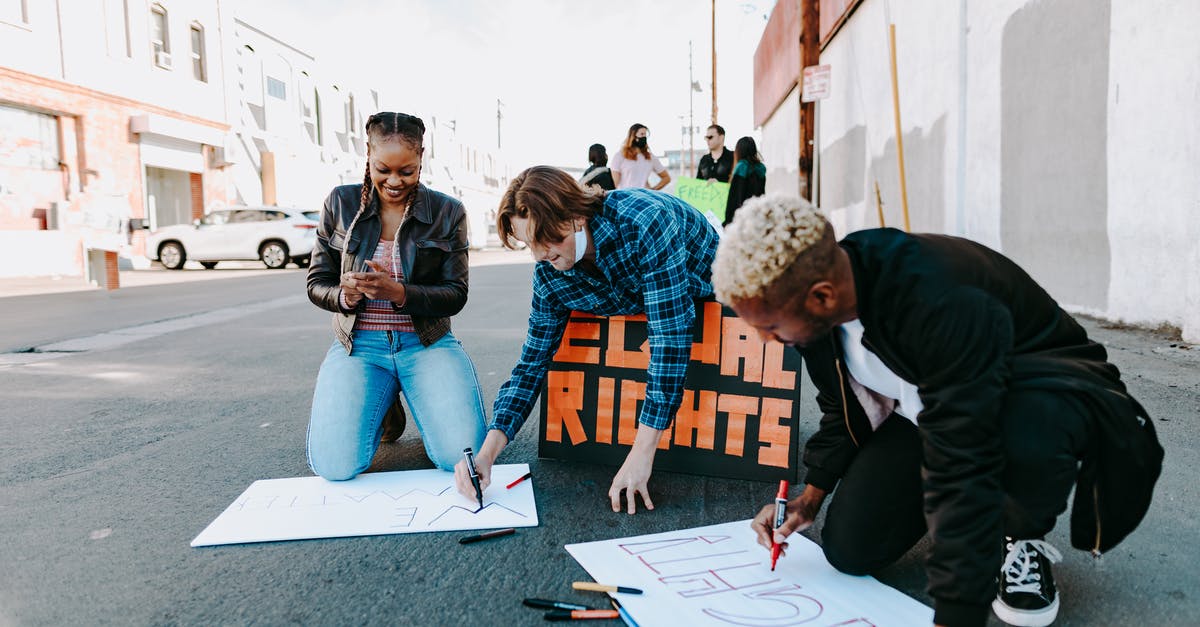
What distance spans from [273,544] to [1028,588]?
80.1 inches

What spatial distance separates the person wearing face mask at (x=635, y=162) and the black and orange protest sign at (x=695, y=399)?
5241 mm

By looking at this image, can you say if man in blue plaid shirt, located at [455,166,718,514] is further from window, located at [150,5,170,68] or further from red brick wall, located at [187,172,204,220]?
red brick wall, located at [187,172,204,220]

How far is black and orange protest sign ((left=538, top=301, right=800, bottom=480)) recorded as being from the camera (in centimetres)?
279

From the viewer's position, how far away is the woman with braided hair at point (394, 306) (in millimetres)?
2881

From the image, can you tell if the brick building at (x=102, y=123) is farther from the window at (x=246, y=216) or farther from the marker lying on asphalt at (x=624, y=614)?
the marker lying on asphalt at (x=624, y=614)

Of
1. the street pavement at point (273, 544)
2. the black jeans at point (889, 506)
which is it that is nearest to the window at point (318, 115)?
the street pavement at point (273, 544)

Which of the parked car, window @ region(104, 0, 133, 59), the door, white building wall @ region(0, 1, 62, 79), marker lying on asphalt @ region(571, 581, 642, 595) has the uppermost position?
window @ region(104, 0, 133, 59)

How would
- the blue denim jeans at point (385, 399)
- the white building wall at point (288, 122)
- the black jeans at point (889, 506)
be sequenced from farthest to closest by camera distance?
1. the white building wall at point (288, 122)
2. the blue denim jeans at point (385, 399)
3. the black jeans at point (889, 506)

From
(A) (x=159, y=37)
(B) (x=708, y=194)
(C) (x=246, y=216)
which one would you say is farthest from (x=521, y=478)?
(A) (x=159, y=37)

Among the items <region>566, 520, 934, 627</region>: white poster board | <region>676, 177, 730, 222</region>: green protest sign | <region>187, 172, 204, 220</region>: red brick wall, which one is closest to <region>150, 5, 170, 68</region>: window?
<region>187, 172, 204, 220</region>: red brick wall

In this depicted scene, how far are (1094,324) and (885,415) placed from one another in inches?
190

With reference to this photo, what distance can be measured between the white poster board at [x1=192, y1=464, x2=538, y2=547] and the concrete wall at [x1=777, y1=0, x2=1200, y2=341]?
4.78 metres

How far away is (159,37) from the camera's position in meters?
19.5

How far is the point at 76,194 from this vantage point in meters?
16.2
